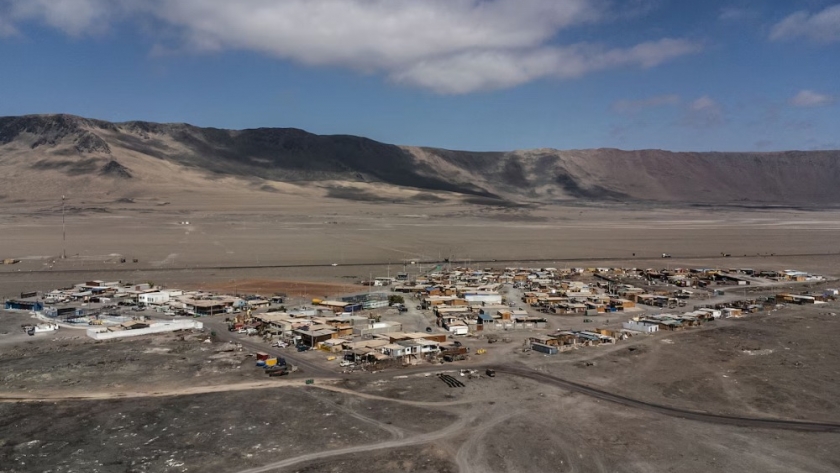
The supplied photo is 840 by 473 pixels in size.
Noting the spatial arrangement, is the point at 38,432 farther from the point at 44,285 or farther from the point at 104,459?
the point at 44,285

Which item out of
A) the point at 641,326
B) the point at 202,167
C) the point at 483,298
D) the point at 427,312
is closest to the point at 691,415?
the point at 641,326

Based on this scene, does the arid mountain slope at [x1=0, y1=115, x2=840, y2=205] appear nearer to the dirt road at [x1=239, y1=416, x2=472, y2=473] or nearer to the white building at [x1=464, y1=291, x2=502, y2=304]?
the white building at [x1=464, y1=291, x2=502, y2=304]

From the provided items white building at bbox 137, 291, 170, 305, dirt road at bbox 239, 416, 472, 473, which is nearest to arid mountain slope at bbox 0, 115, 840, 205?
white building at bbox 137, 291, 170, 305

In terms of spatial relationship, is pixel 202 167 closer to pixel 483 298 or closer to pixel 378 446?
→ pixel 483 298

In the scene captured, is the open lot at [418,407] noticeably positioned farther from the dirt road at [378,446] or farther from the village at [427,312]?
the village at [427,312]

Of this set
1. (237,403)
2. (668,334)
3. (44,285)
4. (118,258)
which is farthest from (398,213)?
(237,403)

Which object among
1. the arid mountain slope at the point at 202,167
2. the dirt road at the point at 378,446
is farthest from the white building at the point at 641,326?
the arid mountain slope at the point at 202,167
